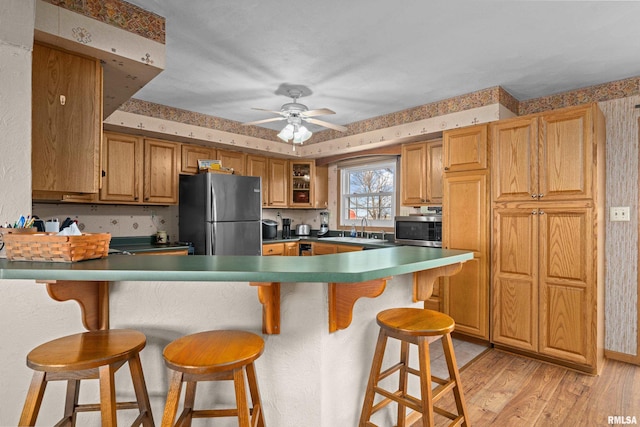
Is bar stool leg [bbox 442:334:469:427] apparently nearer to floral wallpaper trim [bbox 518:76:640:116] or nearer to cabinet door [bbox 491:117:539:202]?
cabinet door [bbox 491:117:539:202]

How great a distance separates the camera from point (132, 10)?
2.01 metres

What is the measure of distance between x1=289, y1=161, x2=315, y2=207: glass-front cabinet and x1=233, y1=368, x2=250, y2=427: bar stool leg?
4.03 m

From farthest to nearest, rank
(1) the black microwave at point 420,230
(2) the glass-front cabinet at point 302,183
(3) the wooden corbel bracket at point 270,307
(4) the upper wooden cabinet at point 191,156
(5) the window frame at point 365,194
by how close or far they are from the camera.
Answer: (2) the glass-front cabinet at point 302,183
(5) the window frame at point 365,194
(4) the upper wooden cabinet at point 191,156
(1) the black microwave at point 420,230
(3) the wooden corbel bracket at point 270,307

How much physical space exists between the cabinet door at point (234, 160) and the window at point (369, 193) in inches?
58.8

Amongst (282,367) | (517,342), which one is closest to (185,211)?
(282,367)

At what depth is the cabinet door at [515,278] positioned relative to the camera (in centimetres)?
283

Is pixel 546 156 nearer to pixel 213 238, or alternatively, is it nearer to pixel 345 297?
pixel 345 297

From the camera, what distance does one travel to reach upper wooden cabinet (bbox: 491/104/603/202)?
261 cm

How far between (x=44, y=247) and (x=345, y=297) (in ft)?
3.86

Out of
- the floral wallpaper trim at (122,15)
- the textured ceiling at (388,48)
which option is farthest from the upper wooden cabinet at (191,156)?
the floral wallpaper trim at (122,15)

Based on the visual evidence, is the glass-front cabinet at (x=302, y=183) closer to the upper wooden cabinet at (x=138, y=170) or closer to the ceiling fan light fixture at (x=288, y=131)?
the upper wooden cabinet at (x=138, y=170)

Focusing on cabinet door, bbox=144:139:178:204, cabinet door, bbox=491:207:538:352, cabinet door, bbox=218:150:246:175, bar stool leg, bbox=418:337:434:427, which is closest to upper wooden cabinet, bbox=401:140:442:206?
cabinet door, bbox=491:207:538:352

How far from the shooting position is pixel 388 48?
2.47 m

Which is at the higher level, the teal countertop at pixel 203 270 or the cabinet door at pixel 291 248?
the teal countertop at pixel 203 270
